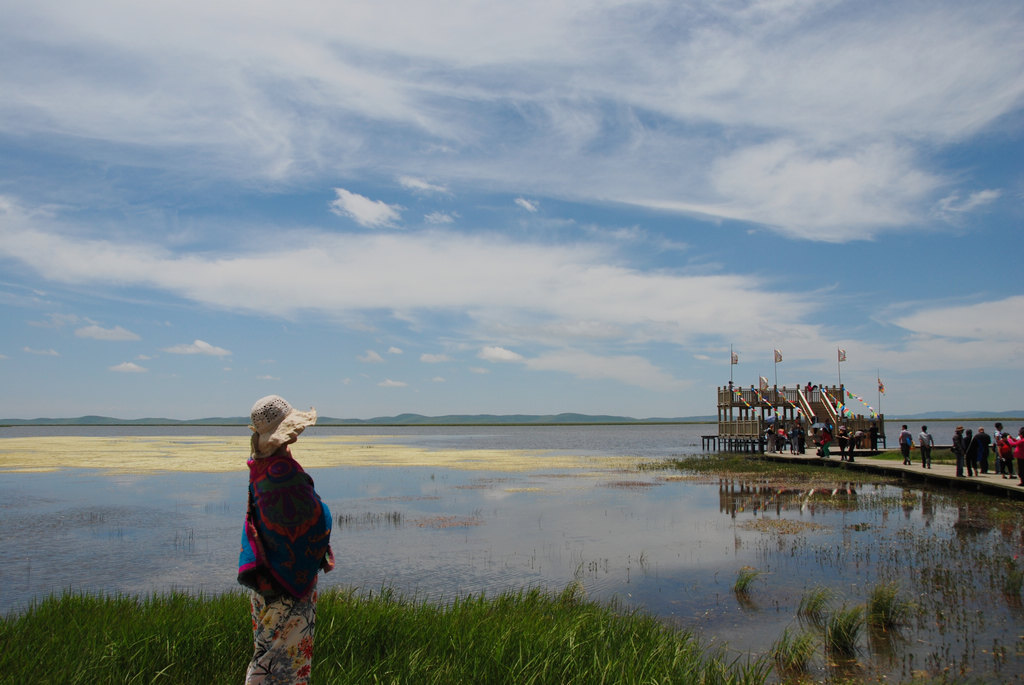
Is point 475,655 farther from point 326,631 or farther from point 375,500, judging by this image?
point 375,500

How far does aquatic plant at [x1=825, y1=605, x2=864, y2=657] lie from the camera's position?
848 centimetres

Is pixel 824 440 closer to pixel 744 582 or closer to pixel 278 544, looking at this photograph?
pixel 744 582

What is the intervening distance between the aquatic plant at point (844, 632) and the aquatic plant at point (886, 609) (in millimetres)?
329

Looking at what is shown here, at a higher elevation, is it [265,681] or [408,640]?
[265,681]

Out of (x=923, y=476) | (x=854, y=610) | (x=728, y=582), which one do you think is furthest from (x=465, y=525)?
(x=923, y=476)

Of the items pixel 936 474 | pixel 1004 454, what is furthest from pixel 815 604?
pixel 936 474

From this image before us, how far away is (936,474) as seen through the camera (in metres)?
24.9

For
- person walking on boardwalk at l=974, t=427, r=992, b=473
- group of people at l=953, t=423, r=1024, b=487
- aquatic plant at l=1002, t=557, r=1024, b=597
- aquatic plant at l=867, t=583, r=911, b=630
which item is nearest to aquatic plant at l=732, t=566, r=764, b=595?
aquatic plant at l=867, t=583, r=911, b=630

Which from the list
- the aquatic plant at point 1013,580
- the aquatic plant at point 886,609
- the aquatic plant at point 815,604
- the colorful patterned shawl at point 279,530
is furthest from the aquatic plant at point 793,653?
the colorful patterned shawl at point 279,530

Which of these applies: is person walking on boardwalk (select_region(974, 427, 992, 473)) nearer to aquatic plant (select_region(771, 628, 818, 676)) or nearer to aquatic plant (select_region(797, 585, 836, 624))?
aquatic plant (select_region(797, 585, 836, 624))

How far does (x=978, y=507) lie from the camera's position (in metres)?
19.1

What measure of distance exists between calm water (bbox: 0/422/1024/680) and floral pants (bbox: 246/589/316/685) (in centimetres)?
653

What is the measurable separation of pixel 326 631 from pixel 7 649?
9.22ft

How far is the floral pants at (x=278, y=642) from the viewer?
414 cm
